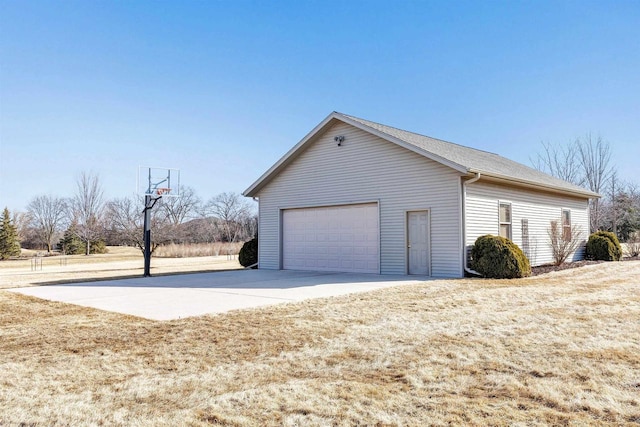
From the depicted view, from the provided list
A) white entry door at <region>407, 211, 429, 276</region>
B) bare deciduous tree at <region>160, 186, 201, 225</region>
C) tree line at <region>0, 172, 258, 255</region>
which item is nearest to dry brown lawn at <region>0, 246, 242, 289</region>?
tree line at <region>0, 172, 258, 255</region>

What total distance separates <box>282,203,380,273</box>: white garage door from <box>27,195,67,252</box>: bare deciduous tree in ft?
146

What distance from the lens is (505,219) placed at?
14.5 m

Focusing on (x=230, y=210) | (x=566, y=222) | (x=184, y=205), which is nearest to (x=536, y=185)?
(x=566, y=222)

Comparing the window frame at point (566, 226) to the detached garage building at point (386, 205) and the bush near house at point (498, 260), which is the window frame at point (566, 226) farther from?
the bush near house at point (498, 260)

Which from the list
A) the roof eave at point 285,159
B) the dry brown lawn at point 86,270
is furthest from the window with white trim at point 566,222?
the dry brown lawn at point 86,270

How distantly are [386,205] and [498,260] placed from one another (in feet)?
12.0

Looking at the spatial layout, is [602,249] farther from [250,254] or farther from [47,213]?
[47,213]

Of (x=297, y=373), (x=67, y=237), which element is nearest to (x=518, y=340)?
(x=297, y=373)

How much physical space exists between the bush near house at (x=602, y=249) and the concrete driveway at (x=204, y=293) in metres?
10.2

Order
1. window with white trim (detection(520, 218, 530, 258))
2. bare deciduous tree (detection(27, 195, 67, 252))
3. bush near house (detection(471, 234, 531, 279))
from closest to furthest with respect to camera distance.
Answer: bush near house (detection(471, 234, 531, 279))
window with white trim (detection(520, 218, 530, 258))
bare deciduous tree (detection(27, 195, 67, 252))

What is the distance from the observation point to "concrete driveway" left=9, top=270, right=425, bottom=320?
796 cm

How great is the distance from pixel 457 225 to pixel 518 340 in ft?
24.5

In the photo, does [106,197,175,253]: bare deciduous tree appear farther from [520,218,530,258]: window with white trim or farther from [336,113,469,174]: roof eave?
[520,218,530,258]: window with white trim

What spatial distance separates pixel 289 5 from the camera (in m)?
16.3
